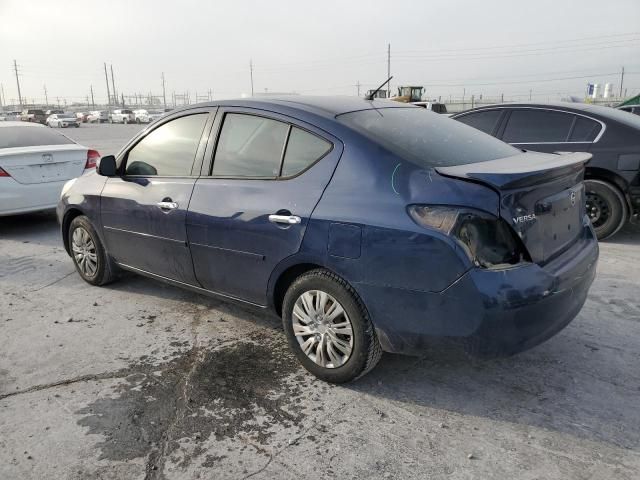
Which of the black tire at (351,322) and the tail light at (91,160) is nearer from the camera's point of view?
the black tire at (351,322)

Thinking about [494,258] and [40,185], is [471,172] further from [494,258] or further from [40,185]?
[40,185]

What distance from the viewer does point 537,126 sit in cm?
663

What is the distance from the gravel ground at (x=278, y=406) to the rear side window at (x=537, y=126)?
285cm

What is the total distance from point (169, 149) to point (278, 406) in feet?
6.81

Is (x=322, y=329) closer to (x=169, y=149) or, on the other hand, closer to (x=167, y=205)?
(x=167, y=205)

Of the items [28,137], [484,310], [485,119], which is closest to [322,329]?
[484,310]

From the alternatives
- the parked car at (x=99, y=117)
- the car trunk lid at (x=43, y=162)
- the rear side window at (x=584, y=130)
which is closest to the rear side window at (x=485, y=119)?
the rear side window at (x=584, y=130)

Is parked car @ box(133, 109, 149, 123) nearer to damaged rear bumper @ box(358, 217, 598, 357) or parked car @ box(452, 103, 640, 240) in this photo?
parked car @ box(452, 103, 640, 240)

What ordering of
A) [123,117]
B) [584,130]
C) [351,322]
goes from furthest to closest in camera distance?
1. [123,117]
2. [584,130]
3. [351,322]

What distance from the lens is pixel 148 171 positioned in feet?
13.6

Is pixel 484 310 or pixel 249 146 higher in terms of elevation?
pixel 249 146

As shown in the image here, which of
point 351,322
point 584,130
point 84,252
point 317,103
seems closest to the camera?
point 351,322

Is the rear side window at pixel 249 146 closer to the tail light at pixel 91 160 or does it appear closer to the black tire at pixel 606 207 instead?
the black tire at pixel 606 207

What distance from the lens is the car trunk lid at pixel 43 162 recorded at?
6.88 meters
